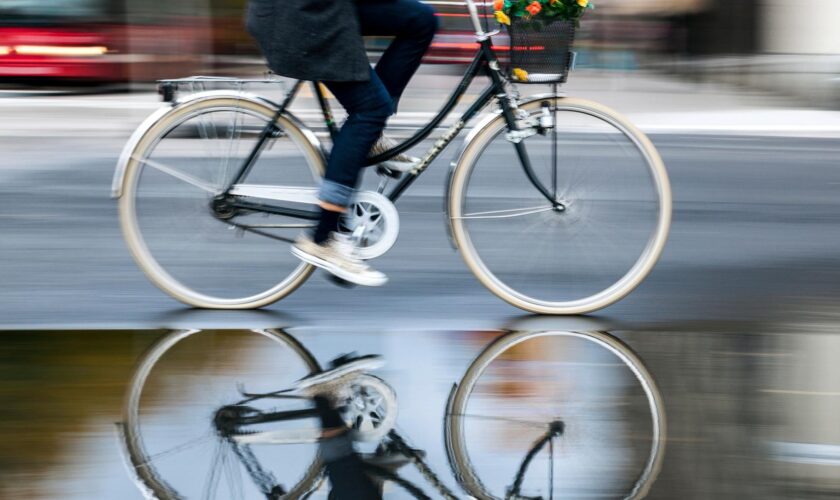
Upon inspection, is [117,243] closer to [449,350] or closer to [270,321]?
[270,321]

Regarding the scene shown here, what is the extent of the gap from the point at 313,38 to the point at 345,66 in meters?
0.16

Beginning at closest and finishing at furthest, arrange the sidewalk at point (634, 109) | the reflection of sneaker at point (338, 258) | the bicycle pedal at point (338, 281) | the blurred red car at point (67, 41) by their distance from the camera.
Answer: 1. the reflection of sneaker at point (338, 258)
2. the bicycle pedal at point (338, 281)
3. the sidewalk at point (634, 109)
4. the blurred red car at point (67, 41)

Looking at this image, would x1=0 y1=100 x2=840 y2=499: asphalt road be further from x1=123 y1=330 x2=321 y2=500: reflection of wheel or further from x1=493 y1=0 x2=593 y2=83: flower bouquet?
x1=493 y1=0 x2=593 y2=83: flower bouquet

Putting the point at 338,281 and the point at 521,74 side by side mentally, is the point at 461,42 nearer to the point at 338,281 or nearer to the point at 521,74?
the point at 338,281

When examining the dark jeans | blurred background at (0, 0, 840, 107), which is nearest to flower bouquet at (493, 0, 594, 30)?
the dark jeans

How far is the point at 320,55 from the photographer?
469 cm

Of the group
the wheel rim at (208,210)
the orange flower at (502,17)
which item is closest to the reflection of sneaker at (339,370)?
the wheel rim at (208,210)

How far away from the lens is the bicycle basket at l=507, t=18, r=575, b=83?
4.74m

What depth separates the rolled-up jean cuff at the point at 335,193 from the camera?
193 inches

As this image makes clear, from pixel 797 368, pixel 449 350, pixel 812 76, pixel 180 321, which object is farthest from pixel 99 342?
pixel 812 76

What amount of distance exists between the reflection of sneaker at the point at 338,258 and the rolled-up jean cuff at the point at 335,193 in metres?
0.16

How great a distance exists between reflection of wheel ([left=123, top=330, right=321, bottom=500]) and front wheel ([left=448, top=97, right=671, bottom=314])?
3.08 ft

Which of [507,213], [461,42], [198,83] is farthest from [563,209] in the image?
[461,42]

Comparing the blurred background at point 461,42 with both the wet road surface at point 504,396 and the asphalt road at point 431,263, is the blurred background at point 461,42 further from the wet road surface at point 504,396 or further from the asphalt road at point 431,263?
the wet road surface at point 504,396
